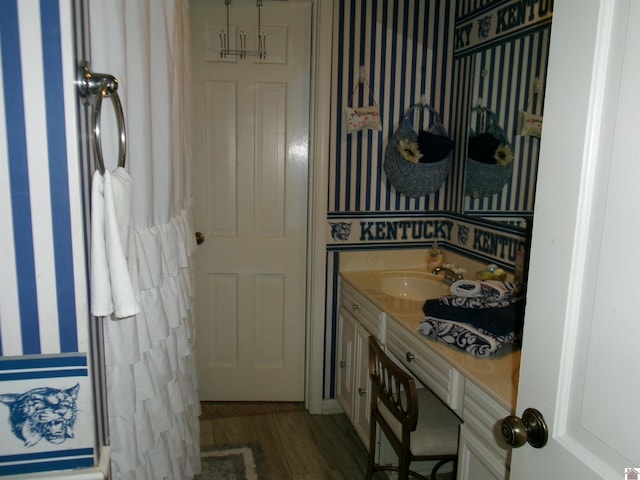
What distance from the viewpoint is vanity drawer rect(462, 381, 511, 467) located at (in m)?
1.25

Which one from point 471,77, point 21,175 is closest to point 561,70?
point 21,175

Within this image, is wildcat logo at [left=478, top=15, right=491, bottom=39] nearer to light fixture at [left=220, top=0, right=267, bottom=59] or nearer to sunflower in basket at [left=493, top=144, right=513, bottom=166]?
sunflower in basket at [left=493, top=144, right=513, bottom=166]

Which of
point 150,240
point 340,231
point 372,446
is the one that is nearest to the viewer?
point 150,240

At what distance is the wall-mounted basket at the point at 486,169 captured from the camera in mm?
2152

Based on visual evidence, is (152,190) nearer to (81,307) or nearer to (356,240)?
(81,307)

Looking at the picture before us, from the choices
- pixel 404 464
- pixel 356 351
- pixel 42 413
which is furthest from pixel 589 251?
pixel 356 351

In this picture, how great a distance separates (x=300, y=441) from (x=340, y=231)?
1077 millimetres

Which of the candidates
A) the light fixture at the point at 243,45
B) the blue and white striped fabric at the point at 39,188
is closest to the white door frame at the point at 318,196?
the light fixture at the point at 243,45

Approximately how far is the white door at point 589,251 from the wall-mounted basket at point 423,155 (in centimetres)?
164

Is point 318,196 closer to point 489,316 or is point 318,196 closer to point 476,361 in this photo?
point 489,316

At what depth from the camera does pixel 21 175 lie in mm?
841

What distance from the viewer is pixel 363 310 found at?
226cm

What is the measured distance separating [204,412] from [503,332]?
1787mm

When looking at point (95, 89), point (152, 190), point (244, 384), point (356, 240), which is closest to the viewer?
point (95, 89)
